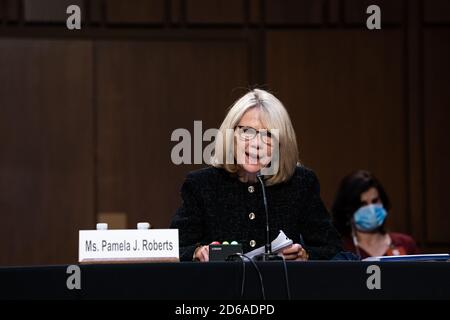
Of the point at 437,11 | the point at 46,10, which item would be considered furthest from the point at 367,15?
the point at 46,10

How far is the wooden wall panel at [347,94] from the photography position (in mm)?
6000

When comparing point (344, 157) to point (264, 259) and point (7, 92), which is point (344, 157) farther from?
point (264, 259)

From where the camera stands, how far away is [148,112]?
5.87 metres

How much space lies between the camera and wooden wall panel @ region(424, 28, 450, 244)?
6.03 metres

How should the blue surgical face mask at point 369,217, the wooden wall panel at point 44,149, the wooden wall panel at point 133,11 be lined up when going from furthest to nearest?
1. the wooden wall panel at point 133,11
2. the wooden wall panel at point 44,149
3. the blue surgical face mask at point 369,217

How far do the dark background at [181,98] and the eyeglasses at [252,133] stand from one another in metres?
2.50

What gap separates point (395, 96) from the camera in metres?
6.02

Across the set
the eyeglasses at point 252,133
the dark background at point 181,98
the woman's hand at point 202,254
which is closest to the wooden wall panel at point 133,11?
the dark background at point 181,98

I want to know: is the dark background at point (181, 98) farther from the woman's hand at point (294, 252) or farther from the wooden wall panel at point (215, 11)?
the woman's hand at point (294, 252)

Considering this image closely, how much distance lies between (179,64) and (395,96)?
4.65ft

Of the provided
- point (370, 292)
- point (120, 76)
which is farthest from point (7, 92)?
point (370, 292)

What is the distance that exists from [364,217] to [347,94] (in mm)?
1287

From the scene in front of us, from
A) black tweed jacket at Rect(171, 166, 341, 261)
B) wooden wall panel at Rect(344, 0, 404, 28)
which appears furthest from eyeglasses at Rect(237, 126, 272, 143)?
wooden wall panel at Rect(344, 0, 404, 28)
